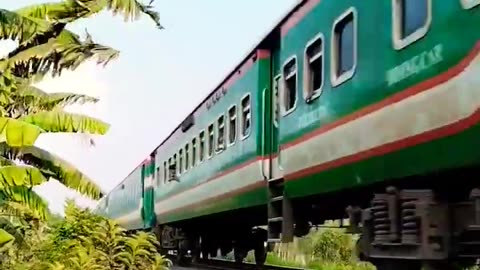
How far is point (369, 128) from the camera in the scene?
20.9 feet

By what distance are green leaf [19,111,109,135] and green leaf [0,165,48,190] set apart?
0.82 metres

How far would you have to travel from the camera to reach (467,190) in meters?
5.86

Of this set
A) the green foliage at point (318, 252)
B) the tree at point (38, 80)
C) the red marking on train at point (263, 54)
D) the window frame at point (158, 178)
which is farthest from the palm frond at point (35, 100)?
the green foliage at point (318, 252)

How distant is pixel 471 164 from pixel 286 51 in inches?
179

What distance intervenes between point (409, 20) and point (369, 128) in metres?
0.97

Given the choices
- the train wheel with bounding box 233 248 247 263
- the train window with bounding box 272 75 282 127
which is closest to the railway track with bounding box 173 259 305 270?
the train wheel with bounding box 233 248 247 263

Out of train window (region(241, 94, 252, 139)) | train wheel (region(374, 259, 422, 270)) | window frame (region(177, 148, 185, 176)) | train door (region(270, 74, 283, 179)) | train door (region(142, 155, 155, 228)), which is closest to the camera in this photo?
train wheel (region(374, 259, 422, 270))

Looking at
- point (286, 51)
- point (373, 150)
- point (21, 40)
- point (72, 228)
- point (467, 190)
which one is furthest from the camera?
point (72, 228)

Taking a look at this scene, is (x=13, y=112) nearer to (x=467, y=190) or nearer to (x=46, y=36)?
(x=46, y=36)

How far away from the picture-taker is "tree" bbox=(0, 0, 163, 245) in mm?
10281

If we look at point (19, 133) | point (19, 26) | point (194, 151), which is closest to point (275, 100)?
point (19, 133)

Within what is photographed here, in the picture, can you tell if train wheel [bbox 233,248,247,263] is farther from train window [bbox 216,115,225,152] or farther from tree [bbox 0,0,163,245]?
tree [bbox 0,0,163,245]

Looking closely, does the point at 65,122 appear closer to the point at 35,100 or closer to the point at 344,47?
the point at 35,100

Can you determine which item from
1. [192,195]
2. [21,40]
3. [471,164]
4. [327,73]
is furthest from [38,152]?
[471,164]
